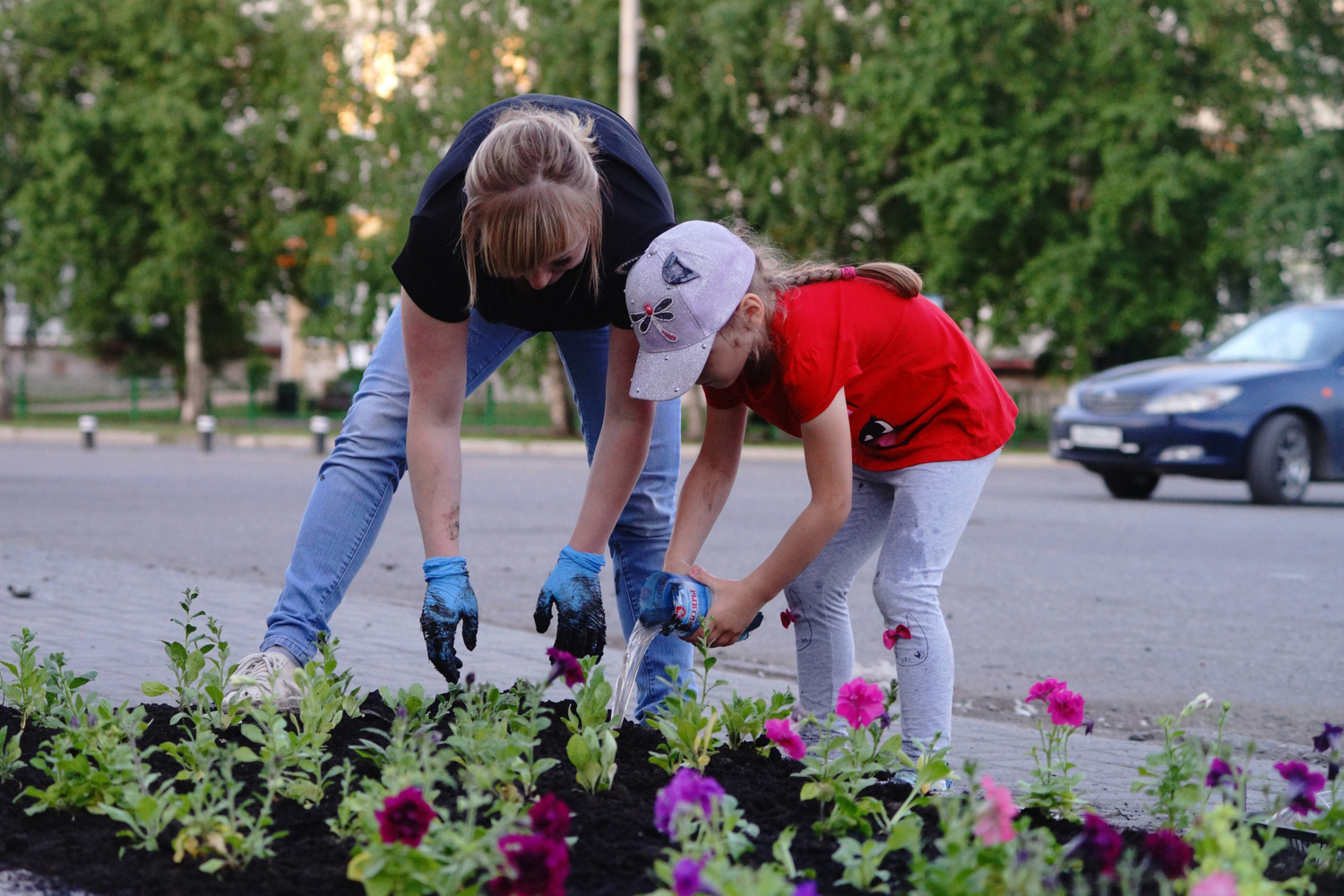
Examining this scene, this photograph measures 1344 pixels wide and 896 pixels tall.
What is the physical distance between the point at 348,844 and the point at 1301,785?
1.38m

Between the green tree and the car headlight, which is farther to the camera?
the green tree

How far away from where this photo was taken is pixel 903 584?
2953 mm

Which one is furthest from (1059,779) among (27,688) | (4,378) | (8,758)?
(4,378)

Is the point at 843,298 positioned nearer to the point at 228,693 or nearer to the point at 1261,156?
the point at 228,693

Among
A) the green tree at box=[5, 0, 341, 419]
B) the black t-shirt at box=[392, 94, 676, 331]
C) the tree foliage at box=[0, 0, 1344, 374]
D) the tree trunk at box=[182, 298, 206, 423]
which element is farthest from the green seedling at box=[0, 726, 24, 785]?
the tree trunk at box=[182, 298, 206, 423]

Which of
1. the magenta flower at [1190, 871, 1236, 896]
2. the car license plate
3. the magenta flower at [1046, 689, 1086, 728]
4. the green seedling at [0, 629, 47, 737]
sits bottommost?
the green seedling at [0, 629, 47, 737]

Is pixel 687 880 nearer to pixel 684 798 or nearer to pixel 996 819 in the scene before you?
pixel 684 798

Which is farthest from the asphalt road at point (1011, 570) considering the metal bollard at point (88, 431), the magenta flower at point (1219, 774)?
the metal bollard at point (88, 431)

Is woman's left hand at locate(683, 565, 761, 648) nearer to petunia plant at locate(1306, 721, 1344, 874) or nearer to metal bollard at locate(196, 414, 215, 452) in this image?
petunia plant at locate(1306, 721, 1344, 874)

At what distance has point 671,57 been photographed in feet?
80.2

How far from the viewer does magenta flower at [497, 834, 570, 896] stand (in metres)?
1.71

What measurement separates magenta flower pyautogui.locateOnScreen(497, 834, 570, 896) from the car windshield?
1164 cm

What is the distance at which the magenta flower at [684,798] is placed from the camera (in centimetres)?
186

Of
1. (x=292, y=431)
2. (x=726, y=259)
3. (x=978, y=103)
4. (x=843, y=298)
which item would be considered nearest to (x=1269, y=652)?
(x=843, y=298)
